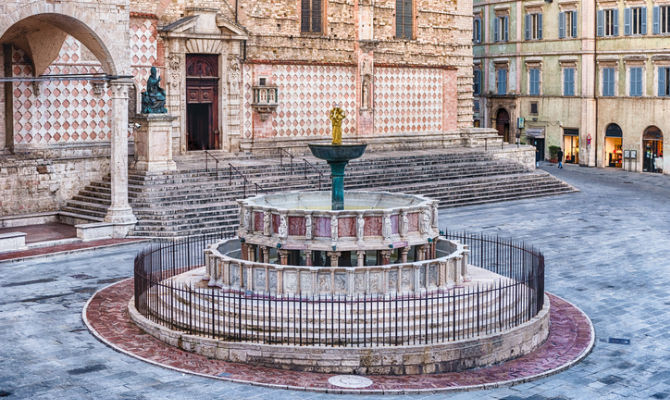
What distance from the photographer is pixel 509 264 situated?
923 inches

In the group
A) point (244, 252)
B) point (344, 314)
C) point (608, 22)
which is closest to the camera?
point (344, 314)

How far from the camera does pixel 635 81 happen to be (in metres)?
48.7

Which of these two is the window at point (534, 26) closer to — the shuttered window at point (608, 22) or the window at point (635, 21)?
the shuttered window at point (608, 22)

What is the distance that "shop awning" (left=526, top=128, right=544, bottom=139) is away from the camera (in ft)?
178

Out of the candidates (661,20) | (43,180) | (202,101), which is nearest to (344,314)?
(43,180)

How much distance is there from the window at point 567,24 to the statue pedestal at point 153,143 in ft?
94.4

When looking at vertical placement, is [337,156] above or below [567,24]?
below

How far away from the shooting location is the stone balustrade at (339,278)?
16969mm

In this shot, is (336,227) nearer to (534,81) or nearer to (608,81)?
(608,81)

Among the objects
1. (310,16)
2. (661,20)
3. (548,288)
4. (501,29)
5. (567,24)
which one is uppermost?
(501,29)

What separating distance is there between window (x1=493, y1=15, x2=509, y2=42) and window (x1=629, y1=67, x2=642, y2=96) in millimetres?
9099

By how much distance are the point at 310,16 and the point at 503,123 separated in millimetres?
22016

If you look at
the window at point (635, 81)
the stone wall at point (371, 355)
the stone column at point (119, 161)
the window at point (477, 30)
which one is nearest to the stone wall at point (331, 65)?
the stone column at point (119, 161)

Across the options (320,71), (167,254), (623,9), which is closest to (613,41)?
(623,9)
